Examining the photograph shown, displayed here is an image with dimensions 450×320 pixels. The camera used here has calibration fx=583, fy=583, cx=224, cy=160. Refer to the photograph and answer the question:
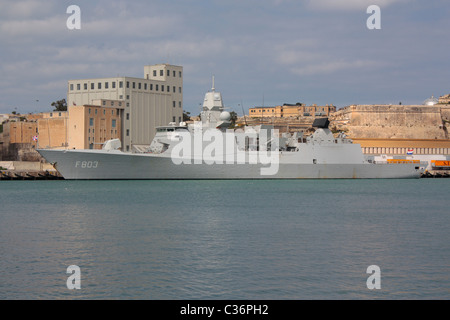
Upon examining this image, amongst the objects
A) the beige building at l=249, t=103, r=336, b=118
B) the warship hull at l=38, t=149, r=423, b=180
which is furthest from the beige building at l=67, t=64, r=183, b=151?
the beige building at l=249, t=103, r=336, b=118

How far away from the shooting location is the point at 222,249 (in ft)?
42.8

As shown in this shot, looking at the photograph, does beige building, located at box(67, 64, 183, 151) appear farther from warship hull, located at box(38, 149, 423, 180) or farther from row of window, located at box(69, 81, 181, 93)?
warship hull, located at box(38, 149, 423, 180)

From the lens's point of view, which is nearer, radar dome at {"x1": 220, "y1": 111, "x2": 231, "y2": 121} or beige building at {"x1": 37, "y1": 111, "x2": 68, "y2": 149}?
radar dome at {"x1": 220, "y1": 111, "x2": 231, "y2": 121}

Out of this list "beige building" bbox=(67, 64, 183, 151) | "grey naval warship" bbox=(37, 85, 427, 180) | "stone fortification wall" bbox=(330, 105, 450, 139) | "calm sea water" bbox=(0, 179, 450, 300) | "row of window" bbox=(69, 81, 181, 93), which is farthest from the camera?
"stone fortification wall" bbox=(330, 105, 450, 139)

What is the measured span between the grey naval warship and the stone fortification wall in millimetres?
26760

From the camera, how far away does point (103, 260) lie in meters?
11.7

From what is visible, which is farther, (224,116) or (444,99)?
(444,99)

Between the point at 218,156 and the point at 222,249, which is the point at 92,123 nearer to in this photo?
the point at 218,156

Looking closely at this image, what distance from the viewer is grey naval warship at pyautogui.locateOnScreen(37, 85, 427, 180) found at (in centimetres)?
3494

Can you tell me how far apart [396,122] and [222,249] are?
5984cm

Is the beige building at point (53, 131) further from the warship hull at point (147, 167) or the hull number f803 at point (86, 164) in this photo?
the hull number f803 at point (86, 164)

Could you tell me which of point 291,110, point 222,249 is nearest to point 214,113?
point 222,249
